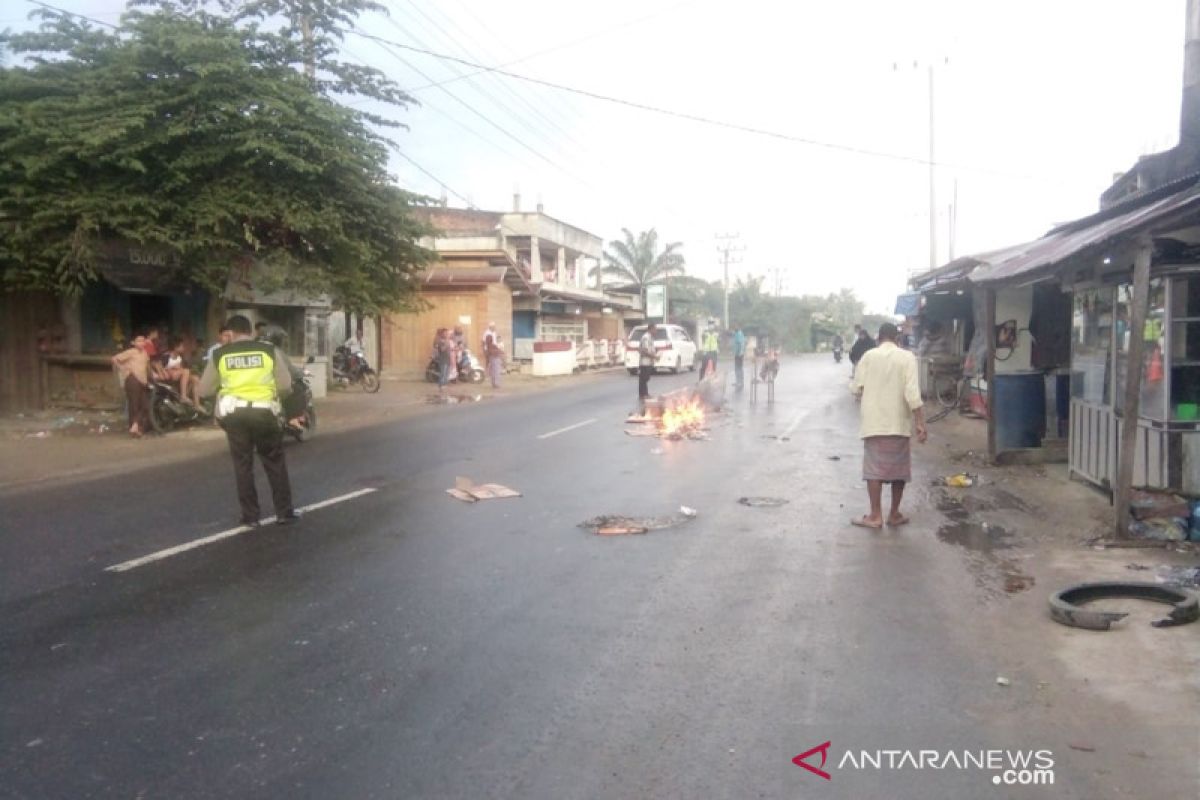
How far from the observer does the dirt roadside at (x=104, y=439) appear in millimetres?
12430

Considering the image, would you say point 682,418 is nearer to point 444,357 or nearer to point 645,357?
point 645,357

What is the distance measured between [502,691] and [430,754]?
705 millimetres

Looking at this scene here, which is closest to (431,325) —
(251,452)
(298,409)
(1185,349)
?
(298,409)

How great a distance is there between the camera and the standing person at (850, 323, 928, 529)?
8352 mm

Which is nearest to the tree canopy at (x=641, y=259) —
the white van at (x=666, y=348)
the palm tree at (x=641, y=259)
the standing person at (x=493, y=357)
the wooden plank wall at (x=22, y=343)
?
the palm tree at (x=641, y=259)

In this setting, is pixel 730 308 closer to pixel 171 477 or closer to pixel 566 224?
pixel 566 224

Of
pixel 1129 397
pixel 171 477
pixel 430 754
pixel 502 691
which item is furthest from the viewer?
pixel 171 477

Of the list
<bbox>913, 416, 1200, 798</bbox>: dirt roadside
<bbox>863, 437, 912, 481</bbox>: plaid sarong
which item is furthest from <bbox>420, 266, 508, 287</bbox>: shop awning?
<bbox>863, 437, 912, 481</bbox>: plaid sarong

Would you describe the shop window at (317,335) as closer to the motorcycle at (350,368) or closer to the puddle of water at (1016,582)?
the motorcycle at (350,368)

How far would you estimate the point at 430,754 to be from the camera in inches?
154

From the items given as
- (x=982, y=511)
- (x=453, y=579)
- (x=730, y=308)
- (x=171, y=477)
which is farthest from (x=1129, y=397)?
(x=730, y=308)

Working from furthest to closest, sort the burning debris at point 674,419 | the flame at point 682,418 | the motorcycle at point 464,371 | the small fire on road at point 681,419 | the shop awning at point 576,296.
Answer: the shop awning at point 576,296 → the motorcycle at point 464,371 → the flame at point 682,418 → the small fire on road at point 681,419 → the burning debris at point 674,419

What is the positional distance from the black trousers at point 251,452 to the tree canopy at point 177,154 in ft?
25.5

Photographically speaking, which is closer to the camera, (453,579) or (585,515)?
(453,579)
